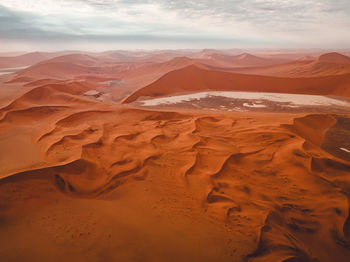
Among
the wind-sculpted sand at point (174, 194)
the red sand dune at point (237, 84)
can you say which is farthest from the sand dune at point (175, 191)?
the red sand dune at point (237, 84)

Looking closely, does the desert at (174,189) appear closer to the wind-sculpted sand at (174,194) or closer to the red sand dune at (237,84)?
the wind-sculpted sand at (174,194)

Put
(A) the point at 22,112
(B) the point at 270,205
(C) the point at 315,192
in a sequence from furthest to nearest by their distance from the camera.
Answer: (A) the point at 22,112
(C) the point at 315,192
(B) the point at 270,205

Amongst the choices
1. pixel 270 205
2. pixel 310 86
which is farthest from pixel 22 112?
pixel 310 86

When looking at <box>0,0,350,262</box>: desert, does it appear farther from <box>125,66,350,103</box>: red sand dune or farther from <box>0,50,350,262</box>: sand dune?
<box>125,66,350,103</box>: red sand dune

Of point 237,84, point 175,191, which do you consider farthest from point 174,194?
point 237,84

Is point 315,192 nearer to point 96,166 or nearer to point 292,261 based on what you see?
point 292,261

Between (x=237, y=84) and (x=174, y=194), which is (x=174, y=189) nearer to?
(x=174, y=194)
